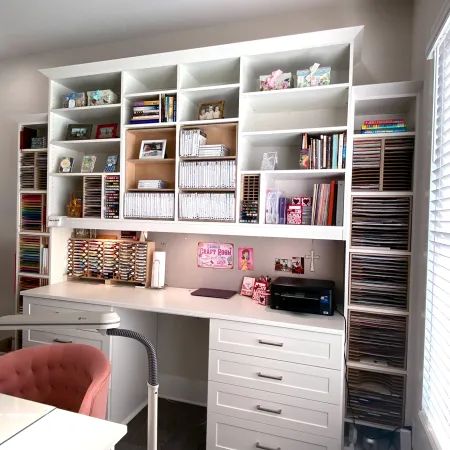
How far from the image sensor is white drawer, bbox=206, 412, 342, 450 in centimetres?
175

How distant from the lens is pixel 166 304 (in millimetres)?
2125

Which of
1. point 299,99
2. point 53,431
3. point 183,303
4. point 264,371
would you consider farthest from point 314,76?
point 53,431

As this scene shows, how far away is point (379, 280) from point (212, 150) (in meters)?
1.35

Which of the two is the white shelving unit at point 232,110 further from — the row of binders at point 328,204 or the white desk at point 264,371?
the white desk at point 264,371

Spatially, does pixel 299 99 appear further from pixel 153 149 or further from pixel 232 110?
pixel 153 149

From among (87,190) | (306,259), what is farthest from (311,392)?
(87,190)

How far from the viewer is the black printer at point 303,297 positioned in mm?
1945

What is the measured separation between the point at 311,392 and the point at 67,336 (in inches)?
65.9

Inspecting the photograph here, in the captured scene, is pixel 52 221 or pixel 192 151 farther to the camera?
pixel 52 221

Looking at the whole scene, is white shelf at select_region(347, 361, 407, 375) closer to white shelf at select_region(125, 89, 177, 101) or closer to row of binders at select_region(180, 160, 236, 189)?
row of binders at select_region(180, 160, 236, 189)

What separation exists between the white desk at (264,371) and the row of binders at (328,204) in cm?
59

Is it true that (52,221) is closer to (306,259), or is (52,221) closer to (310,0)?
(306,259)

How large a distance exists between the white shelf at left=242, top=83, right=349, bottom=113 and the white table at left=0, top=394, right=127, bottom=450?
1.92 meters

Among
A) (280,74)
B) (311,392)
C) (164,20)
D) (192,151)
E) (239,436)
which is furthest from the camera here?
(164,20)
